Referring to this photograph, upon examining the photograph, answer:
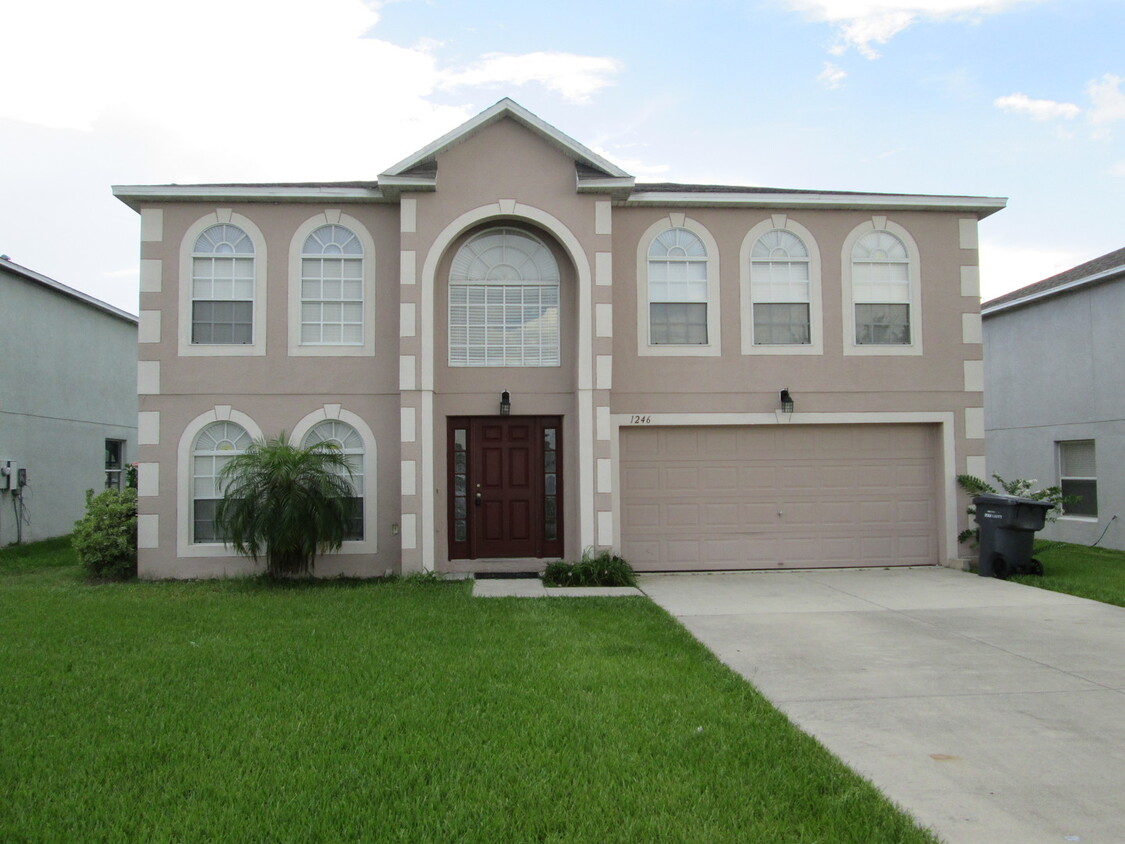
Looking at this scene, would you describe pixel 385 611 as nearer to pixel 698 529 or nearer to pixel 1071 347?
pixel 698 529

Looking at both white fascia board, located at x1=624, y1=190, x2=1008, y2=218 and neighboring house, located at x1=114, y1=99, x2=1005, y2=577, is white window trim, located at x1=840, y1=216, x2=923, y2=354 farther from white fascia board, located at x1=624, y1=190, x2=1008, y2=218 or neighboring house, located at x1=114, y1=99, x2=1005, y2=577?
white fascia board, located at x1=624, y1=190, x2=1008, y2=218

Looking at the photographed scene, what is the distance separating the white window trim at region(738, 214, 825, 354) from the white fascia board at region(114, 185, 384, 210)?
540 centimetres

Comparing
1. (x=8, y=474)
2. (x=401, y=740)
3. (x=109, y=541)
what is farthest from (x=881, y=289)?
(x=8, y=474)

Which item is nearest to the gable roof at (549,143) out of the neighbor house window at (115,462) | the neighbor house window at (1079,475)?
the neighbor house window at (1079,475)

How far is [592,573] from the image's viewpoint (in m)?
11.7

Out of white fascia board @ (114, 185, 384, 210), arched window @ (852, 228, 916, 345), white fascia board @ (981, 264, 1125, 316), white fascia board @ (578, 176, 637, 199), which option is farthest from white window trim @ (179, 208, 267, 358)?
white fascia board @ (981, 264, 1125, 316)

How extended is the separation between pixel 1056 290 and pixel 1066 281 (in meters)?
0.30

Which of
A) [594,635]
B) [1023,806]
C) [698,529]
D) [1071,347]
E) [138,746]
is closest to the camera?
[1023,806]

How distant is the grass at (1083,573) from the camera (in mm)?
10825

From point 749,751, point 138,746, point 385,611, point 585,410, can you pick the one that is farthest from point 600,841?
point 585,410

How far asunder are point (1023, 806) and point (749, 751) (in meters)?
1.42

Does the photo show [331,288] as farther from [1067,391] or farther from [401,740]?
[1067,391]

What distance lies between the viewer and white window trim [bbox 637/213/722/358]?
511 inches

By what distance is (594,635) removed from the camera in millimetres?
8305
